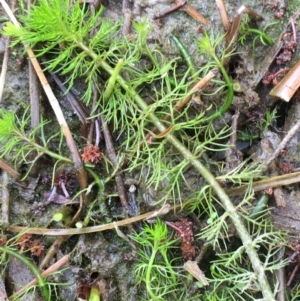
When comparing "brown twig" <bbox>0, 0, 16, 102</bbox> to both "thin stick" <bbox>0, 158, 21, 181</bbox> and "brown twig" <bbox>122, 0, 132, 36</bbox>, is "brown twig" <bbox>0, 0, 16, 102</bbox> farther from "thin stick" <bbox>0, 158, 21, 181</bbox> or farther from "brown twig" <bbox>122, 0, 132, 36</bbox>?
"brown twig" <bbox>122, 0, 132, 36</bbox>

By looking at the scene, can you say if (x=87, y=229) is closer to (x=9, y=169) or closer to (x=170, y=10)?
(x=9, y=169)

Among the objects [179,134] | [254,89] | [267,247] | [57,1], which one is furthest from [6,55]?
[267,247]

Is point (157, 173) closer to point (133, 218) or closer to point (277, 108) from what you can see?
point (133, 218)

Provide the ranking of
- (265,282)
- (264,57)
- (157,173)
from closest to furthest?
(265,282) < (157,173) < (264,57)

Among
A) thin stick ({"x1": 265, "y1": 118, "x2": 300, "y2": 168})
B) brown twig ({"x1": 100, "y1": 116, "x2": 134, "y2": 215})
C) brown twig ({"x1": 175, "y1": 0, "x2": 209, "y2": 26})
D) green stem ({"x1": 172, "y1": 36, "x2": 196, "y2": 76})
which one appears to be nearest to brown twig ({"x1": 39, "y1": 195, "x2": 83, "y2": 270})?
brown twig ({"x1": 100, "y1": 116, "x2": 134, "y2": 215})

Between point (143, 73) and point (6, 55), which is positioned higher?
point (143, 73)

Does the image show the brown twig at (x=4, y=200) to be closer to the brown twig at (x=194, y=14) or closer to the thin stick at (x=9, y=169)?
the thin stick at (x=9, y=169)
